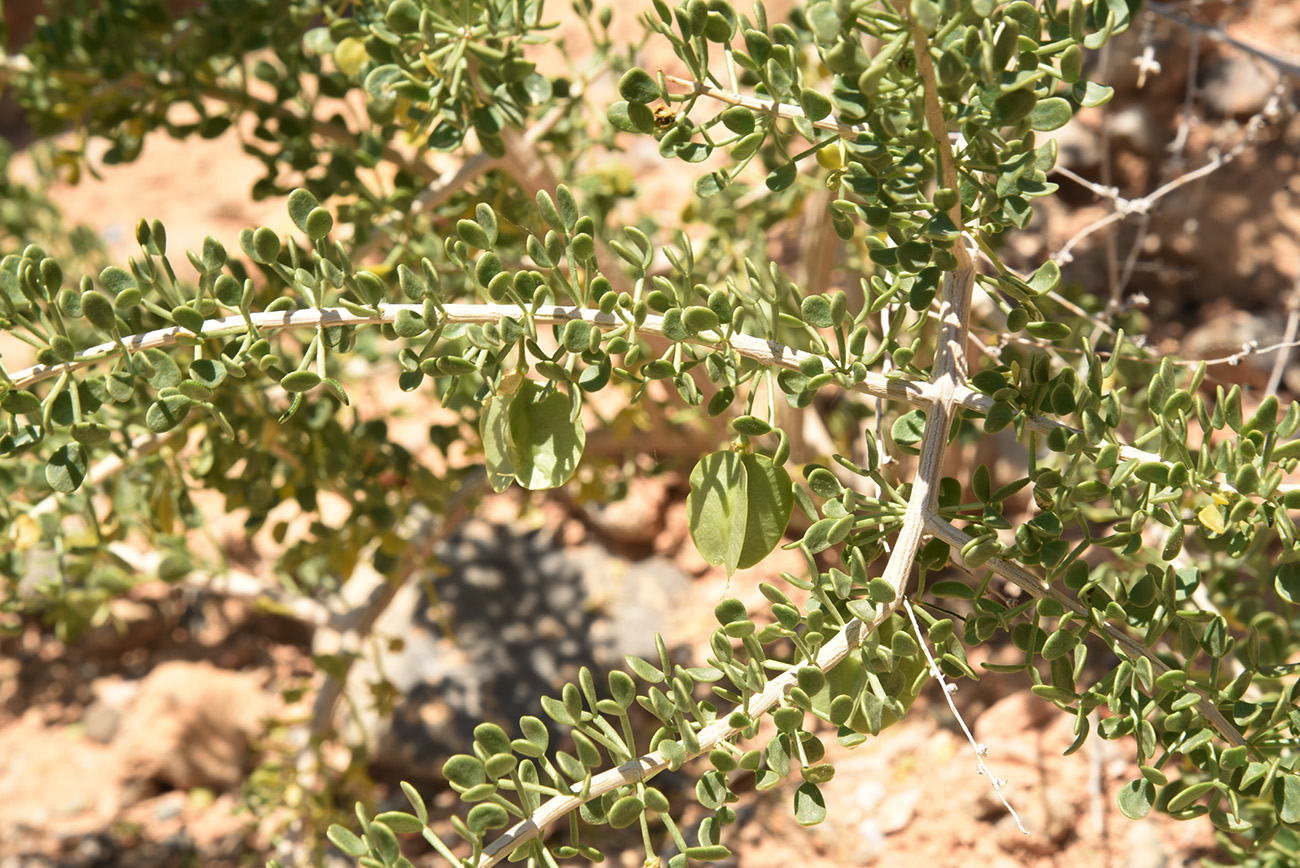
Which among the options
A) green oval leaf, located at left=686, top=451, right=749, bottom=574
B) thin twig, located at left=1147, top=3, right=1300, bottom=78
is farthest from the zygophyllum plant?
thin twig, located at left=1147, top=3, right=1300, bottom=78

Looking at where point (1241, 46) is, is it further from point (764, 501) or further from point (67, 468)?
point (67, 468)

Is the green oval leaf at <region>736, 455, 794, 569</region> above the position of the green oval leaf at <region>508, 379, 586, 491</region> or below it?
below

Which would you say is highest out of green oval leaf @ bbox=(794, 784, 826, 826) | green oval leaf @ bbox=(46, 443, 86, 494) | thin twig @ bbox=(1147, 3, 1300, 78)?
green oval leaf @ bbox=(46, 443, 86, 494)

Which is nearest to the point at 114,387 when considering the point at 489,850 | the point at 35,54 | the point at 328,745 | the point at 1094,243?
the point at 489,850

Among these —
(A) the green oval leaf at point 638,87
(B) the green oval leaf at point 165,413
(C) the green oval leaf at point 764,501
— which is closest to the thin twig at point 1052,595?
(C) the green oval leaf at point 764,501

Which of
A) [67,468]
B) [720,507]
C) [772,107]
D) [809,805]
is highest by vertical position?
[772,107]

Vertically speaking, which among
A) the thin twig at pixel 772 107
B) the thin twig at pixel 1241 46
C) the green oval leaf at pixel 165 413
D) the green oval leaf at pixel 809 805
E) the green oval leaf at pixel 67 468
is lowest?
the green oval leaf at pixel 809 805

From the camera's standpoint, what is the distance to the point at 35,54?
1.44 m

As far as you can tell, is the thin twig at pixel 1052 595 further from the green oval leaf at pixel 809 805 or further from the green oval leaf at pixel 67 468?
the green oval leaf at pixel 67 468

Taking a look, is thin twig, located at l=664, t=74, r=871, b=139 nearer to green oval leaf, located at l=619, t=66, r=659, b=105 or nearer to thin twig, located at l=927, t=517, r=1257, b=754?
green oval leaf, located at l=619, t=66, r=659, b=105

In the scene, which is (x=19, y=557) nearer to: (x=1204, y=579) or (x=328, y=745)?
(x=328, y=745)

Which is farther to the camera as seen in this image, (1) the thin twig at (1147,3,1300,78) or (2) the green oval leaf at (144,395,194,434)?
(1) the thin twig at (1147,3,1300,78)

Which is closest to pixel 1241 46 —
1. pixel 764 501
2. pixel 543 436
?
pixel 764 501

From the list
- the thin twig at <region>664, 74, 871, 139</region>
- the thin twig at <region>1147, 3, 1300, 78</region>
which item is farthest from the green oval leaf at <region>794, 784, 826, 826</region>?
the thin twig at <region>1147, 3, 1300, 78</region>
